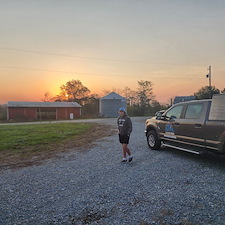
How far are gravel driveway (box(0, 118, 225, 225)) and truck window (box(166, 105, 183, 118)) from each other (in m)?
1.59

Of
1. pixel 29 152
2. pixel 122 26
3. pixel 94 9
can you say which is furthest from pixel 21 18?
pixel 29 152

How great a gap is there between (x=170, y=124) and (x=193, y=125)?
44.3 inches

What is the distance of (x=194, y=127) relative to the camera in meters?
5.93

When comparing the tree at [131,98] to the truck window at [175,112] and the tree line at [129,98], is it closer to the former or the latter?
the tree line at [129,98]

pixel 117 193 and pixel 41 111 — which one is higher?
pixel 41 111

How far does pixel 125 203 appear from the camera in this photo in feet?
11.5

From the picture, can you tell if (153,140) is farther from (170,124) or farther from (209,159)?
(209,159)

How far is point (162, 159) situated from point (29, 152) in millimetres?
5997

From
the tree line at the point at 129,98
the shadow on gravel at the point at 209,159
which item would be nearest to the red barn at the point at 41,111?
the tree line at the point at 129,98

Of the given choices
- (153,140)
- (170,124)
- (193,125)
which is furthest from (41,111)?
(193,125)

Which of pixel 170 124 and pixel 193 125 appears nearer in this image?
pixel 193 125

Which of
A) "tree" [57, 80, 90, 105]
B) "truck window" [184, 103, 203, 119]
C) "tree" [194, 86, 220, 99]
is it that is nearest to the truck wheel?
"truck window" [184, 103, 203, 119]

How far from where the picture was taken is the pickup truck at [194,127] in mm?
5238

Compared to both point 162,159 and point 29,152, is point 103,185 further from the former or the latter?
point 29,152
